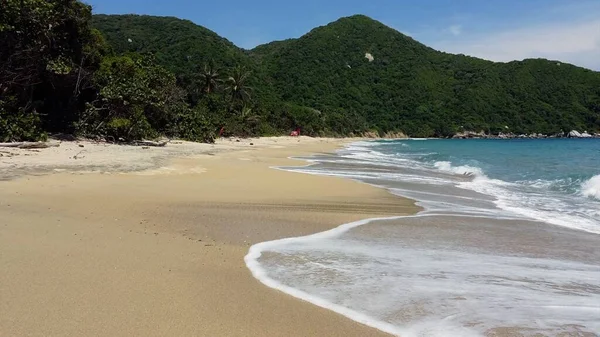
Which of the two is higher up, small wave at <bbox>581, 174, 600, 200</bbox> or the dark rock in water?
the dark rock in water

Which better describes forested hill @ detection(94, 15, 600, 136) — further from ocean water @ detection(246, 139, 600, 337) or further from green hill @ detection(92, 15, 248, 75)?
ocean water @ detection(246, 139, 600, 337)

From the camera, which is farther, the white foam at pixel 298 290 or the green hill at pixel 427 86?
the green hill at pixel 427 86

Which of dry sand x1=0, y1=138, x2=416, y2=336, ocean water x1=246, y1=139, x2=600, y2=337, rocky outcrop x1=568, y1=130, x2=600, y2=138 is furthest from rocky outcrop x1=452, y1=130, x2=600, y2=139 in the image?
ocean water x1=246, y1=139, x2=600, y2=337

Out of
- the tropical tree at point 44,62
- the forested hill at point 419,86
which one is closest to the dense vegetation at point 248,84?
the tropical tree at point 44,62

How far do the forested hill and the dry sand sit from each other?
8838 cm

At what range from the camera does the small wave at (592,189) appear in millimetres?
12497

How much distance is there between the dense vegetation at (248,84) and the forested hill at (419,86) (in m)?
Result: 0.34

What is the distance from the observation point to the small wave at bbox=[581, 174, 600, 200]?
1250cm

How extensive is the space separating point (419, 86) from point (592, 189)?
112 m

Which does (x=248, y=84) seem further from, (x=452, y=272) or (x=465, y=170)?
(x=452, y=272)

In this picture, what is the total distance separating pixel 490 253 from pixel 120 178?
850 centimetres

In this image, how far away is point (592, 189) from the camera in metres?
13.0

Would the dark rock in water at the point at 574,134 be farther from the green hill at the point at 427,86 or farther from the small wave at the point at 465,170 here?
the small wave at the point at 465,170

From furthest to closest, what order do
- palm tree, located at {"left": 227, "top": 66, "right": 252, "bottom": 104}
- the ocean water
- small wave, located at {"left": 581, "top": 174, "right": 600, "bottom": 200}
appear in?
palm tree, located at {"left": 227, "top": 66, "right": 252, "bottom": 104} → small wave, located at {"left": 581, "top": 174, "right": 600, "bottom": 200} → the ocean water
